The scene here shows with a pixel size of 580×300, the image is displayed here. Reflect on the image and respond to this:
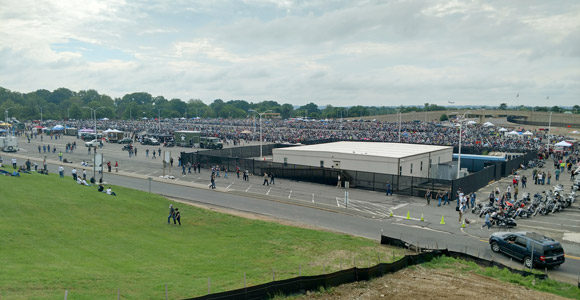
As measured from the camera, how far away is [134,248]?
1952 cm

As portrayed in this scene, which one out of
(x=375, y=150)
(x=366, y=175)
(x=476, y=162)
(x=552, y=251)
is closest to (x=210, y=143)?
(x=375, y=150)

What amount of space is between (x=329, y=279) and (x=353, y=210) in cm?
1850

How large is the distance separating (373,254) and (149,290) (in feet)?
36.5

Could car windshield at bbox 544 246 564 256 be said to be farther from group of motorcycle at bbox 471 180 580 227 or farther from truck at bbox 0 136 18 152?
truck at bbox 0 136 18 152

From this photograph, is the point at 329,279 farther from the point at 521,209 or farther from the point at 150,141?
the point at 150,141

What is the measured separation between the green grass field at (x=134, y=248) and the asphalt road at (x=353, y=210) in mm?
4407

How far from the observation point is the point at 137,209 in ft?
93.2

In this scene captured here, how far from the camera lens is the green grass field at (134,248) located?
1420cm

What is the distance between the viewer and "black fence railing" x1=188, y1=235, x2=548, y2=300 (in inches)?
509

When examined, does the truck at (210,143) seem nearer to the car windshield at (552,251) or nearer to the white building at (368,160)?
the white building at (368,160)

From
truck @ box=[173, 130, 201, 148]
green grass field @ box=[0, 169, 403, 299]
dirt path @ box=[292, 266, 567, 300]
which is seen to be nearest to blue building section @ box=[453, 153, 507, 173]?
green grass field @ box=[0, 169, 403, 299]

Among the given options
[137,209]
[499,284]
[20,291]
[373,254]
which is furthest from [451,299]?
[137,209]

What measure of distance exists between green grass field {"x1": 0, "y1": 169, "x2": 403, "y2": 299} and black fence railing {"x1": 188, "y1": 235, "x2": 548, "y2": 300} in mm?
1682

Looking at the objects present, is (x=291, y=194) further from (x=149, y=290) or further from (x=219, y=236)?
(x=149, y=290)
